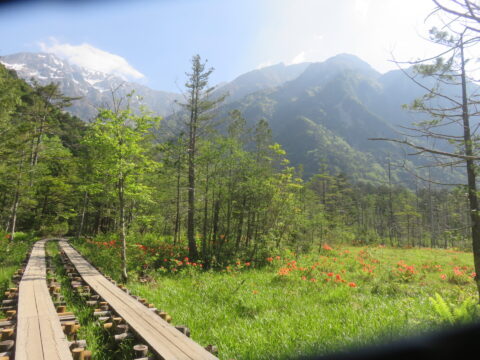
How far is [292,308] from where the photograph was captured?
6.57 m

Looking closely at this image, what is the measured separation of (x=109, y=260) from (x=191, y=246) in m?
3.88

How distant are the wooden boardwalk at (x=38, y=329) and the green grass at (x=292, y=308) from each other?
218 centimetres

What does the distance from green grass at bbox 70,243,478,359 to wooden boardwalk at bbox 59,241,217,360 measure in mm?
A: 792

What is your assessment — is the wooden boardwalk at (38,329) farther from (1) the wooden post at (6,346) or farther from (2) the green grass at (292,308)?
(2) the green grass at (292,308)

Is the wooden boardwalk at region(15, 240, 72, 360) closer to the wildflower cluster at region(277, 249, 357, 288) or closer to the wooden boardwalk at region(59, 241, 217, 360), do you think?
the wooden boardwalk at region(59, 241, 217, 360)

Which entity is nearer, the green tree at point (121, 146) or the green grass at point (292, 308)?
the green grass at point (292, 308)

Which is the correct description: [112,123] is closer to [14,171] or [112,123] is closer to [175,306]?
[175,306]

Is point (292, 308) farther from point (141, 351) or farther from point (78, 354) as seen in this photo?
point (78, 354)

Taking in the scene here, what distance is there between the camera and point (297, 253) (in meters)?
17.9

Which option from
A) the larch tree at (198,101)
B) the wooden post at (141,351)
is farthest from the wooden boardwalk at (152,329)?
the larch tree at (198,101)

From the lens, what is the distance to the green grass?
434cm

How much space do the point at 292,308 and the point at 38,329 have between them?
530cm

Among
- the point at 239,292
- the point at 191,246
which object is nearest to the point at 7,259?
the point at 191,246

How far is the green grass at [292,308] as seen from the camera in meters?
4.34
